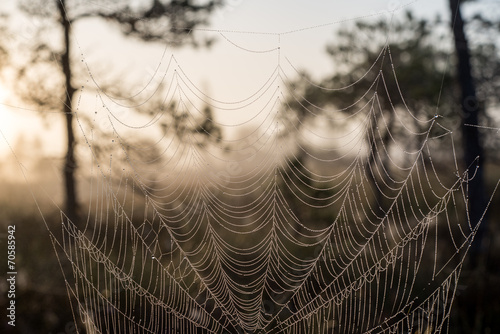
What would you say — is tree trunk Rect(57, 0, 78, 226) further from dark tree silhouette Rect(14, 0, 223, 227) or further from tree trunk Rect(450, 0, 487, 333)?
tree trunk Rect(450, 0, 487, 333)

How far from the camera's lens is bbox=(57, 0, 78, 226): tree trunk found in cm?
895

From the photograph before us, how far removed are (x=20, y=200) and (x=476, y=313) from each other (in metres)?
11.2

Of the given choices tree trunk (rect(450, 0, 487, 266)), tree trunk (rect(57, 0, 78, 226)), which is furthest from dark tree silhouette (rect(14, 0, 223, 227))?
A: tree trunk (rect(450, 0, 487, 266))

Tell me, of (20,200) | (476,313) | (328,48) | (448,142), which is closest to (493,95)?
(448,142)

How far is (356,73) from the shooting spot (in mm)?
12281

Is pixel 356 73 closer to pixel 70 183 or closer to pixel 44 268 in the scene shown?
pixel 70 183

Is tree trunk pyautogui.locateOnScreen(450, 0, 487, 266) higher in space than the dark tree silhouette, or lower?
lower

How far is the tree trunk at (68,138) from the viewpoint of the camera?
8.95 m

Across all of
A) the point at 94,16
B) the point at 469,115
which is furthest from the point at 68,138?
the point at 469,115

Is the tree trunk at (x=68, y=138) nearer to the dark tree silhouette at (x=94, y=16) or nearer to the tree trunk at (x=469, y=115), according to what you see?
the dark tree silhouette at (x=94, y=16)

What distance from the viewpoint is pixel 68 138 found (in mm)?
9234

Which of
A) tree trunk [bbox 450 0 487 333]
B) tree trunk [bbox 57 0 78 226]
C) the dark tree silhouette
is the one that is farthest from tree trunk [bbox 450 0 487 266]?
tree trunk [bbox 57 0 78 226]

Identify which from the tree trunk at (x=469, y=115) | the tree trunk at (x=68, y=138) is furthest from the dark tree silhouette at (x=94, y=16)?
the tree trunk at (x=469, y=115)

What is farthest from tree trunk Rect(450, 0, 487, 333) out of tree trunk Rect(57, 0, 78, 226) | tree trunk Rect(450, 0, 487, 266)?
tree trunk Rect(57, 0, 78, 226)
